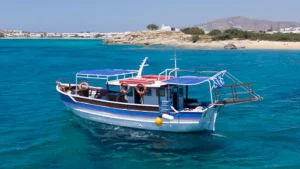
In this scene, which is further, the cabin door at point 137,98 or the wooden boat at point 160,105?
the cabin door at point 137,98

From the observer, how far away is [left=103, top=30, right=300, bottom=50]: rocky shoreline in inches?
4082

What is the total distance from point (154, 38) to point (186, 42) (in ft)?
66.5

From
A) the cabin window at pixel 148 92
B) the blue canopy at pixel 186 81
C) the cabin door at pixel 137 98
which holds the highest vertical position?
the blue canopy at pixel 186 81

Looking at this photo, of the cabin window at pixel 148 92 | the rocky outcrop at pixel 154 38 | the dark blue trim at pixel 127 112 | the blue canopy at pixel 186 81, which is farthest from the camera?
the rocky outcrop at pixel 154 38

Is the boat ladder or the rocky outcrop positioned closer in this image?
the boat ladder

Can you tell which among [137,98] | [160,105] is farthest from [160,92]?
[137,98]

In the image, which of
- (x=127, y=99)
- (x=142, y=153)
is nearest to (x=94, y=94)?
(x=127, y=99)

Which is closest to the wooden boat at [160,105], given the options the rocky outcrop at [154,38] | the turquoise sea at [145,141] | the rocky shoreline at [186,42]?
the turquoise sea at [145,141]

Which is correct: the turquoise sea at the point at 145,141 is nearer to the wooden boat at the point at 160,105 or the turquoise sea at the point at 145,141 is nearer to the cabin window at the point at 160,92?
the wooden boat at the point at 160,105

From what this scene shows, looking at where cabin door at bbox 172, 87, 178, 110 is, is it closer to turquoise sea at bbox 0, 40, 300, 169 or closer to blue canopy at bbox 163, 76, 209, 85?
blue canopy at bbox 163, 76, 209, 85

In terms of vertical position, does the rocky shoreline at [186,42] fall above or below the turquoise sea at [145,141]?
above

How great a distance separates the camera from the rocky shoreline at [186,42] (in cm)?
10369

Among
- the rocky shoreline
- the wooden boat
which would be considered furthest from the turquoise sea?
the rocky shoreline

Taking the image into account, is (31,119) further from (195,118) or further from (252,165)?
(252,165)
